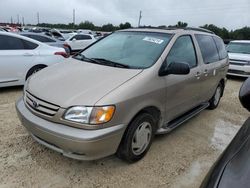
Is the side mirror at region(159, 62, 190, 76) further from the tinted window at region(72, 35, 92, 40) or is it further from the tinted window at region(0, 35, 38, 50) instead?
the tinted window at region(72, 35, 92, 40)

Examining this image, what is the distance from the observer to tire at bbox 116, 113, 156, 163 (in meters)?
2.84

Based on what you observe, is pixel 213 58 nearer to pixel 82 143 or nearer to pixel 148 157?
Answer: pixel 148 157

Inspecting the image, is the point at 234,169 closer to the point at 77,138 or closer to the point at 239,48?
the point at 77,138

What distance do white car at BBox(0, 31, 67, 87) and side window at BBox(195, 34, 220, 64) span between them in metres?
3.69

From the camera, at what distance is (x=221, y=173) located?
55.0 inches

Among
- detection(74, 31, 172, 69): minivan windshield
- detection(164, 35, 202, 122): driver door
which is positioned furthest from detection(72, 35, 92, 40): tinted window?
detection(164, 35, 202, 122): driver door

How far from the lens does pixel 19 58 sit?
573cm

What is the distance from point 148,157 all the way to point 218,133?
1.66 m

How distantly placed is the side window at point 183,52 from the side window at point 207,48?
0.35 meters

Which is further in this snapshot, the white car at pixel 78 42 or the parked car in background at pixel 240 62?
the white car at pixel 78 42

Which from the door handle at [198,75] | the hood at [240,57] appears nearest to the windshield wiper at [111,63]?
the door handle at [198,75]

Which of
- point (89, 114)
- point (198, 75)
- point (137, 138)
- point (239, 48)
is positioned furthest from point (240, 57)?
point (89, 114)

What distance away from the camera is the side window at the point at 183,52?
11.4 feet

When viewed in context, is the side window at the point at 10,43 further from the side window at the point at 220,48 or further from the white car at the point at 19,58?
the side window at the point at 220,48
